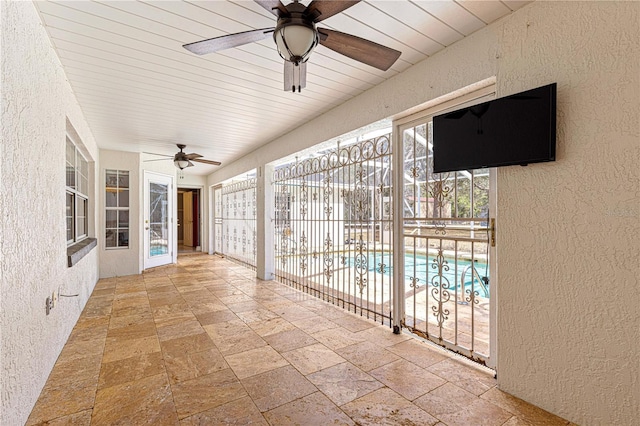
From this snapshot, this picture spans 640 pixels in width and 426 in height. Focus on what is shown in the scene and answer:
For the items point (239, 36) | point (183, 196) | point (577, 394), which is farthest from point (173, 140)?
point (183, 196)

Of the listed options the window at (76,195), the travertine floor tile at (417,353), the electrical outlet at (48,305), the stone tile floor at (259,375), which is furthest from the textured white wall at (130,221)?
the travertine floor tile at (417,353)

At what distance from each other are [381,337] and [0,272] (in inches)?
103

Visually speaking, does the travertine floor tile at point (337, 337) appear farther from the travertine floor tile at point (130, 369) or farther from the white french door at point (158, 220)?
the white french door at point (158, 220)

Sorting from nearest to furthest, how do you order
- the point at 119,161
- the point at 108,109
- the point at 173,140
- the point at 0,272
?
the point at 0,272 → the point at 108,109 → the point at 173,140 → the point at 119,161

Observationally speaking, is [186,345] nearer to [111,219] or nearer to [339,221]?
[339,221]

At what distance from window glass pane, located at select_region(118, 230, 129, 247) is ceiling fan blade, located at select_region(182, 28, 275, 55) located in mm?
5150

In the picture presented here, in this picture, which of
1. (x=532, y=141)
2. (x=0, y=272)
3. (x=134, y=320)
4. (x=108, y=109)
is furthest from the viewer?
(x=108, y=109)

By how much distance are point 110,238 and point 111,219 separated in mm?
348

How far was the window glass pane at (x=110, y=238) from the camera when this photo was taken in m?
5.55

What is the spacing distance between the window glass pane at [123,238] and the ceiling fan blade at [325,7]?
569cm

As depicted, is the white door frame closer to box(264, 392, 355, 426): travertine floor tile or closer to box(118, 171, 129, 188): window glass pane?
box(118, 171, 129, 188): window glass pane

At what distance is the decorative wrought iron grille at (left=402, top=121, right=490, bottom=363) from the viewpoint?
92.0 inches

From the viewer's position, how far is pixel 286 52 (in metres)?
1.61

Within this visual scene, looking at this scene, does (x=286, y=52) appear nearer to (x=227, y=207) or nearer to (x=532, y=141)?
(x=532, y=141)
